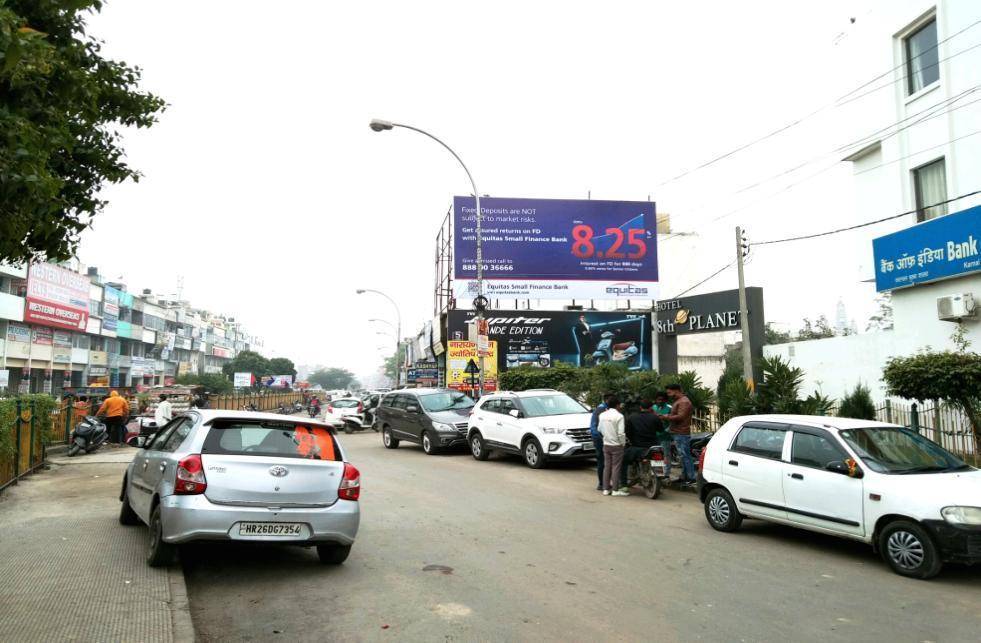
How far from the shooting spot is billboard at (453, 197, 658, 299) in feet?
108

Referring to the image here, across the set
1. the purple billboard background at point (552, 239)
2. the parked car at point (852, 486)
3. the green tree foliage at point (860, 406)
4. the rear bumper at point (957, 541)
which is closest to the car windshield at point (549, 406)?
the green tree foliage at point (860, 406)

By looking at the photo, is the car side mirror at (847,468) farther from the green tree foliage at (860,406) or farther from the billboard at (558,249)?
the billboard at (558,249)

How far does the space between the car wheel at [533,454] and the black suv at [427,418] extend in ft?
10.1

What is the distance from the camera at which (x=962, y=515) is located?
6.15 metres

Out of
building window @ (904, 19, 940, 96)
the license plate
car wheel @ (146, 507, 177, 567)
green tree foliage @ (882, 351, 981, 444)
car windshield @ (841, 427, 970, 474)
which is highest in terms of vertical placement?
building window @ (904, 19, 940, 96)

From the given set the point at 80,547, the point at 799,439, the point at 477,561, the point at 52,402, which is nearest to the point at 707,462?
the point at 799,439

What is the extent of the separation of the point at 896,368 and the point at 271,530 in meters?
9.86

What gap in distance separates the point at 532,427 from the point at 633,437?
3866 mm

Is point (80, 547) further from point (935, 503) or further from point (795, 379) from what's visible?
point (795, 379)

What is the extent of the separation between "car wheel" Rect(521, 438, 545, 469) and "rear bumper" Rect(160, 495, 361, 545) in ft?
29.2

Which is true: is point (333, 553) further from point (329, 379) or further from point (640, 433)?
point (329, 379)

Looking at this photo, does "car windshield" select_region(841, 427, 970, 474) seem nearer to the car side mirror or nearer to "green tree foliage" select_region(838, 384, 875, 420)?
the car side mirror

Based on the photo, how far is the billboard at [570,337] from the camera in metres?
35.8

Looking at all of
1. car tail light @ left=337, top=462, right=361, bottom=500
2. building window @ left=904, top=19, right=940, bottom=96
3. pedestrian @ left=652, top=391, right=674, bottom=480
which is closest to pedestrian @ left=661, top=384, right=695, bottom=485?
pedestrian @ left=652, top=391, right=674, bottom=480
